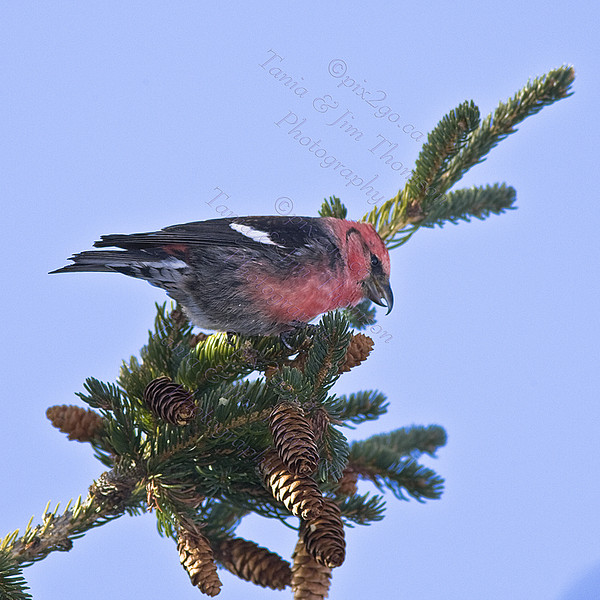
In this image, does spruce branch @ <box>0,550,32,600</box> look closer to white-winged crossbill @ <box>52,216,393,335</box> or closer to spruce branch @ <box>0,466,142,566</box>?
spruce branch @ <box>0,466,142,566</box>

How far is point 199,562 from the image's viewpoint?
5.58 feet

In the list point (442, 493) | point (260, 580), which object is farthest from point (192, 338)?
point (442, 493)

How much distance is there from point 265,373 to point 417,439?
3.06 feet

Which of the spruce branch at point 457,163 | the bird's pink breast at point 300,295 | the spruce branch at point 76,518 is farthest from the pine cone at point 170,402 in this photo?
the spruce branch at point 457,163

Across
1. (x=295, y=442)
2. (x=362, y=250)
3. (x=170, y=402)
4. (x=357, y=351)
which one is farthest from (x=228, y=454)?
A: (x=362, y=250)

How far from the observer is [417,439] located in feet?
9.20

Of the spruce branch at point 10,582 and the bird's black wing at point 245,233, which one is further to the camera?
the bird's black wing at point 245,233

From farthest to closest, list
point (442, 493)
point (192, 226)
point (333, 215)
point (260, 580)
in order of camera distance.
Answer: point (333, 215) < point (192, 226) < point (442, 493) < point (260, 580)

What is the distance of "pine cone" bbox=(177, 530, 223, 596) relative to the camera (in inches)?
66.5

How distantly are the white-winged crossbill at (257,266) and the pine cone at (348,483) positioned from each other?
21.2 inches

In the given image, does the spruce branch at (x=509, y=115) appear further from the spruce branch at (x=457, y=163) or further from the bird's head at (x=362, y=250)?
the bird's head at (x=362, y=250)

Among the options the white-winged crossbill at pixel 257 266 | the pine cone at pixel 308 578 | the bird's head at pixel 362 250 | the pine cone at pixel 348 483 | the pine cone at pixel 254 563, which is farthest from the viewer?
the bird's head at pixel 362 250

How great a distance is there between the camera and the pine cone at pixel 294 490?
1.59 metres

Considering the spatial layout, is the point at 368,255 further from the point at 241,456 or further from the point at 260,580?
the point at 260,580
